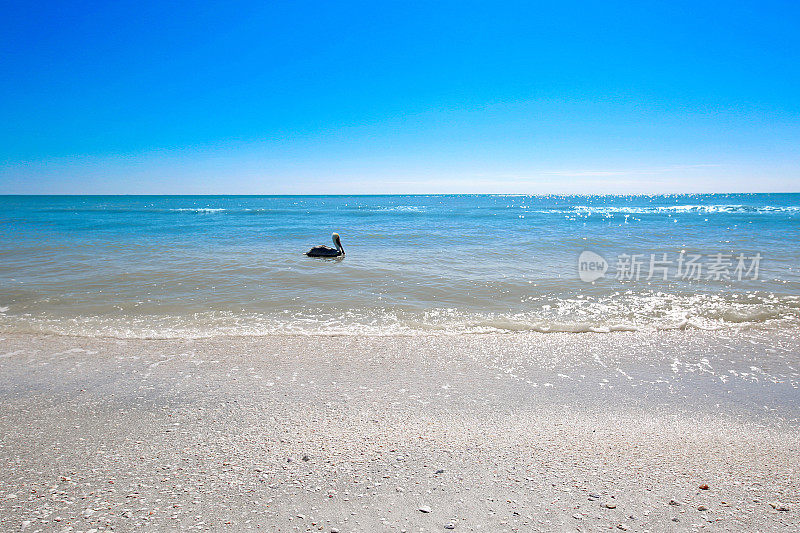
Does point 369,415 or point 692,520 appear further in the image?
point 369,415

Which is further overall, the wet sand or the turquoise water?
the turquoise water

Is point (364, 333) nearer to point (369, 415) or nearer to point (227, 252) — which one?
point (369, 415)

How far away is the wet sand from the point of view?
9.16ft

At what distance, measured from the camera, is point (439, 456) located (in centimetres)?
343

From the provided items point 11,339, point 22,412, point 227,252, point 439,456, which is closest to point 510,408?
point 439,456

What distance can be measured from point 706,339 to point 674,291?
4122 millimetres

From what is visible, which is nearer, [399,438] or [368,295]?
[399,438]

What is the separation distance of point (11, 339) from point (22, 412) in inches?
135

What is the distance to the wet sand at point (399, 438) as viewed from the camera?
2.79 meters

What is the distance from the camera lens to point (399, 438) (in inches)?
146

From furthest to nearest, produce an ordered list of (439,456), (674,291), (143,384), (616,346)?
(674,291)
(616,346)
(143,384)
(439,456)

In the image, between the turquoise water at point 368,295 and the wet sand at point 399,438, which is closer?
the wet sand at point 399,438

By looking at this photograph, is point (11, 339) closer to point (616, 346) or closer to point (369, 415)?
point (369, 415)

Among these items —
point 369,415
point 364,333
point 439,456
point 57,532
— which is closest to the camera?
point 57,532
